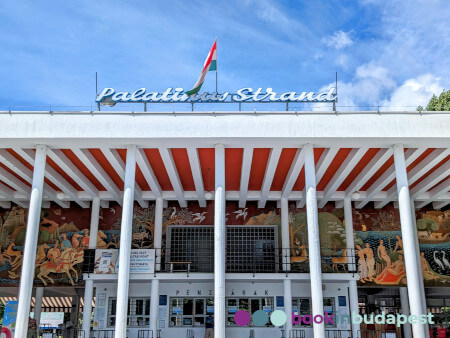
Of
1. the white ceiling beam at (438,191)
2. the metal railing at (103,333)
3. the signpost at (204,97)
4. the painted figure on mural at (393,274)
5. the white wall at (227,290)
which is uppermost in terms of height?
the signpost at (204,97)

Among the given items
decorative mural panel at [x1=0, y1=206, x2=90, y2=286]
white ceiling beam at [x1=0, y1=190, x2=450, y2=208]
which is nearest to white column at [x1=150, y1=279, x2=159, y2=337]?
white ceiling beam at [x1=0, y1=190, x2=450, y2=208]

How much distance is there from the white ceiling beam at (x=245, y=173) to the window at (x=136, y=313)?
23.1 feet

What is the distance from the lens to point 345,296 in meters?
24.1

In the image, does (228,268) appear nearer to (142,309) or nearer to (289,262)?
(289,262)

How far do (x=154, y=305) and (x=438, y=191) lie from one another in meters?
15.0

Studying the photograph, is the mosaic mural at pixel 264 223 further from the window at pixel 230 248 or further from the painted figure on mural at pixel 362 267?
the window at pixel 230 248

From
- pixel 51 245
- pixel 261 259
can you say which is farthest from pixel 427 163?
pixel 51 245

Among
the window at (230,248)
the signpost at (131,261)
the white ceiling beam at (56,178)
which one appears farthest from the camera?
the window at (230,248)

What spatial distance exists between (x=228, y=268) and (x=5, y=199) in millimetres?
12114

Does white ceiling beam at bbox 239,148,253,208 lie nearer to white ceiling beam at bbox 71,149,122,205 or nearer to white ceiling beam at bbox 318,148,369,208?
white ceiling beam at bbox 318,148,369,208

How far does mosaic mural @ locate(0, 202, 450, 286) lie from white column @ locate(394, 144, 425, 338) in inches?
336

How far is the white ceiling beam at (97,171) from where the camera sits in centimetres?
1902

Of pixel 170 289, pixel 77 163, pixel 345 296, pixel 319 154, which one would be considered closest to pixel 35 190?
pixel 77 163

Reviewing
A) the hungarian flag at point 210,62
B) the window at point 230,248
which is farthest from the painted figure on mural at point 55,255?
the hungarian flag at point 210,62
